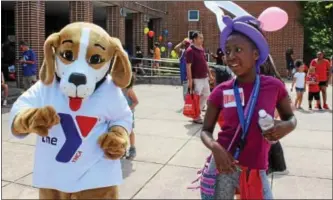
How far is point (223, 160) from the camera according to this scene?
6.70ft

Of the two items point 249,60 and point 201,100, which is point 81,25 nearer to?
point 249,60

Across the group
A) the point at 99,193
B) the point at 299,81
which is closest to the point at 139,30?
the point at 299,81

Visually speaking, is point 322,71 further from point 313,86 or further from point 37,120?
point 37,120

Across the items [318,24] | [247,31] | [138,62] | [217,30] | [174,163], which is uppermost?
[318,24]

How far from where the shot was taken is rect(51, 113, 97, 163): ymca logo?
7.66 ft

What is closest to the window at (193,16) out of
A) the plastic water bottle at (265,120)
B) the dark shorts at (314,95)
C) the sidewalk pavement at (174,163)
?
the dark shorts at (314,95)

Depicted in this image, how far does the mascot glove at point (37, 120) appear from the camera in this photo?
229cm

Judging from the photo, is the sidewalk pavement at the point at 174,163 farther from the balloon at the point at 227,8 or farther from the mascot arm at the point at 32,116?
the balloon at the point at 227,8

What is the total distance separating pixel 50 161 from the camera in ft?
7.71

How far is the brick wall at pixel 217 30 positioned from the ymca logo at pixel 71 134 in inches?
776

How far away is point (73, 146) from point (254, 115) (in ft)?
3.45

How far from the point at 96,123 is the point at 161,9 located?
19195 mm

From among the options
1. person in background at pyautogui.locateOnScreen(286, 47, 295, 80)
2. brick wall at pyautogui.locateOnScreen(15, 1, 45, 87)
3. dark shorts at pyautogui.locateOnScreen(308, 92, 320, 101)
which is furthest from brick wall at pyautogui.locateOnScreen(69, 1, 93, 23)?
person in background at pyautogui.locateOnScreen(286, 47, 295, 80)

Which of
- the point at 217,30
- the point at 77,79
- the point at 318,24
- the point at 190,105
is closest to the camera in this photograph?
the point at 77,79
